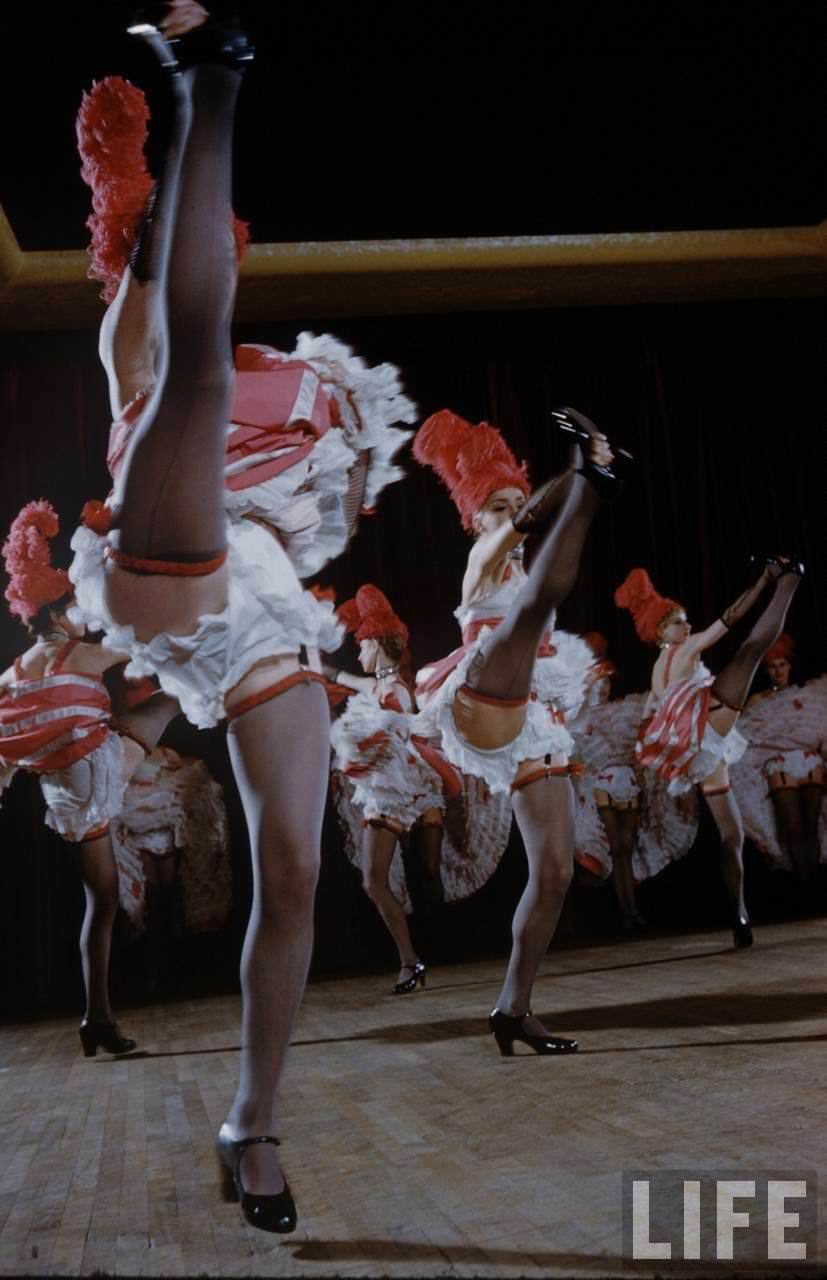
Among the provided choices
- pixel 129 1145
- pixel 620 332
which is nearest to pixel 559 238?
pixel 620 332

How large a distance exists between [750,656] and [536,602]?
8.52ft

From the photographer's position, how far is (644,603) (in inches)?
219

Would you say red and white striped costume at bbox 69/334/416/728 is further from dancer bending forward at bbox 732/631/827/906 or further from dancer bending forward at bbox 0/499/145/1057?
dancer bending forward at bbox 732/631/827/906

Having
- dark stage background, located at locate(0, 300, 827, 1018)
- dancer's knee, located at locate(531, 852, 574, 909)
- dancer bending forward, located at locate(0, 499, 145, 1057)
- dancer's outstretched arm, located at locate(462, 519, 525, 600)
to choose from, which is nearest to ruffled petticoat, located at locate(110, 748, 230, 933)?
dark stage background, located at locate(0, 300, 827, 1018)

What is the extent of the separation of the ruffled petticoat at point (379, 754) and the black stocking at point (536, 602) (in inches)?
58.7

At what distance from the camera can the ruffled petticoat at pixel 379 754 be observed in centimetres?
434

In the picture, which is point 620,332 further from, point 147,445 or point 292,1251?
point 292,1251

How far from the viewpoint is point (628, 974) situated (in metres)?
4.13

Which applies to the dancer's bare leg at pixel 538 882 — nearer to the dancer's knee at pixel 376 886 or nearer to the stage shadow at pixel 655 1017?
the stage shadow at pixel 655 1017

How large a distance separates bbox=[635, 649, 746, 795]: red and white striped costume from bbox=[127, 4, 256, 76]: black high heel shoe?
374 centimetres

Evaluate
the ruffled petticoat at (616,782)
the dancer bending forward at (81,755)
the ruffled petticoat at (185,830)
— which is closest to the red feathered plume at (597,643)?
the ruffled petticoat at (616,782)

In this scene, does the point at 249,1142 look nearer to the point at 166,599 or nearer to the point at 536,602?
the point at 166,599

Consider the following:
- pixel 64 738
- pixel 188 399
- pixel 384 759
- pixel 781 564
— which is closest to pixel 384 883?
pixel 384 759

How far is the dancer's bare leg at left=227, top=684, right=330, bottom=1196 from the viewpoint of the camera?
5.43 ft
